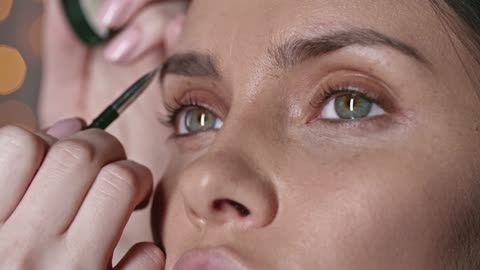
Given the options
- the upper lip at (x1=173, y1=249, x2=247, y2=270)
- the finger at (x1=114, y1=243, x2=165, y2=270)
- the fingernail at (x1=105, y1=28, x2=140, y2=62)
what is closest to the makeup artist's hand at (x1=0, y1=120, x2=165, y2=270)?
the finger at (x1=114, y1=243, x2=165, y2=270)

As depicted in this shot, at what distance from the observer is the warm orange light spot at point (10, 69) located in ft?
6.44

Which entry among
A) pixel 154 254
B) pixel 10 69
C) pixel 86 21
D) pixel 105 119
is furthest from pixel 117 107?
pixel 10 69

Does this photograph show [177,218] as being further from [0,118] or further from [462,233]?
[0,118]

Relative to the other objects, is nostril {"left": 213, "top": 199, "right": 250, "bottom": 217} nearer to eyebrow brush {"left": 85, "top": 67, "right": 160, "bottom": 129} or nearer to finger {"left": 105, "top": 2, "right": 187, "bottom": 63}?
eyebrow brush {"left": 85, "top": 67, "right": 160, "bottom": 129}

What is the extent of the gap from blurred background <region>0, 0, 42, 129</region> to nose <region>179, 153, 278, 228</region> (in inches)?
45.8

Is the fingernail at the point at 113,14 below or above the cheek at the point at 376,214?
above

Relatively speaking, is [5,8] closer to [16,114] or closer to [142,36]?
[16,114]

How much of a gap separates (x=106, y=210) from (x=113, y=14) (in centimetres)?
62

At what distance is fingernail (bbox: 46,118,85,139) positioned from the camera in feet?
3.88

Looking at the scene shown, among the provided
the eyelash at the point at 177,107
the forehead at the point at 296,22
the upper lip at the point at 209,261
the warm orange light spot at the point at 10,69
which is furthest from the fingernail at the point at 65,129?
the warm orange light spot at the point at 10,69

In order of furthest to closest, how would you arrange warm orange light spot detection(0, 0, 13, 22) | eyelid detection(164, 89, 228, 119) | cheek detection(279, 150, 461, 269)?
warm orange light spot detection(0, 0, 13, 22) < eyelid detection(164, 89, 228, 119) < cheek detection(279, 150, 461, 269)

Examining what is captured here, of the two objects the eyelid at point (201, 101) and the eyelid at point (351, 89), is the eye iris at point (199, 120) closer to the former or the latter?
the eyelid at point (201, 101)

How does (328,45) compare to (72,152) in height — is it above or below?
above

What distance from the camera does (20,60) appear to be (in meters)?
2.00
